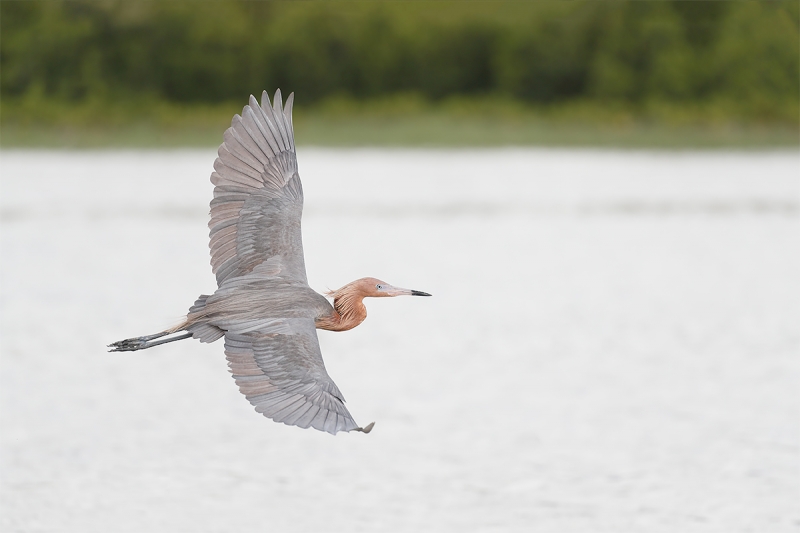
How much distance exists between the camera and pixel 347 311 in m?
5.84

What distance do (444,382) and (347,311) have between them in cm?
462

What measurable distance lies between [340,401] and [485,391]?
488cm

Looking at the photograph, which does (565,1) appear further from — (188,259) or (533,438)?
(533,438)

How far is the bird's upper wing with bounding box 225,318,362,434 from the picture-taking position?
16.8 feet

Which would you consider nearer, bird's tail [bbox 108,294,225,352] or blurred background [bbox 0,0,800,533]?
bird's tail [bbox 108,294,225,352]

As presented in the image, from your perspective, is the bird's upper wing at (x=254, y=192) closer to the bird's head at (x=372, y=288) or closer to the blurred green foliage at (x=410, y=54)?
the bird's head at (x=372, y=288)

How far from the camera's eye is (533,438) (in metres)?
8.78

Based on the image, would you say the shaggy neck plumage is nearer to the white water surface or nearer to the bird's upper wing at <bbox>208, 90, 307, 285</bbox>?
the bird's upper wing at <bbox>208, 90, 307, 285</bbox>

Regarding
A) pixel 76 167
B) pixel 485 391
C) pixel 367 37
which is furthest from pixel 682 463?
pixel 367 37

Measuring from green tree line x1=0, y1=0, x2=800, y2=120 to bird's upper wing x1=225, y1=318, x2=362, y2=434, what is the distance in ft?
98.9

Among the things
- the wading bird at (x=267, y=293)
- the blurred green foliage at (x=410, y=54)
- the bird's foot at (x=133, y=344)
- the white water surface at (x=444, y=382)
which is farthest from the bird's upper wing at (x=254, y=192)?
the blurred green foliage at (x=410, y=54)

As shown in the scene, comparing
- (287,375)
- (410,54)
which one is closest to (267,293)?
(287,375)

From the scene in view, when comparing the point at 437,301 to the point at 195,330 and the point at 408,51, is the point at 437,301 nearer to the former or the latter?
the point at 195,330

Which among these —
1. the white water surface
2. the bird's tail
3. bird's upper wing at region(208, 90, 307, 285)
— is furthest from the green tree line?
the bird's tail
